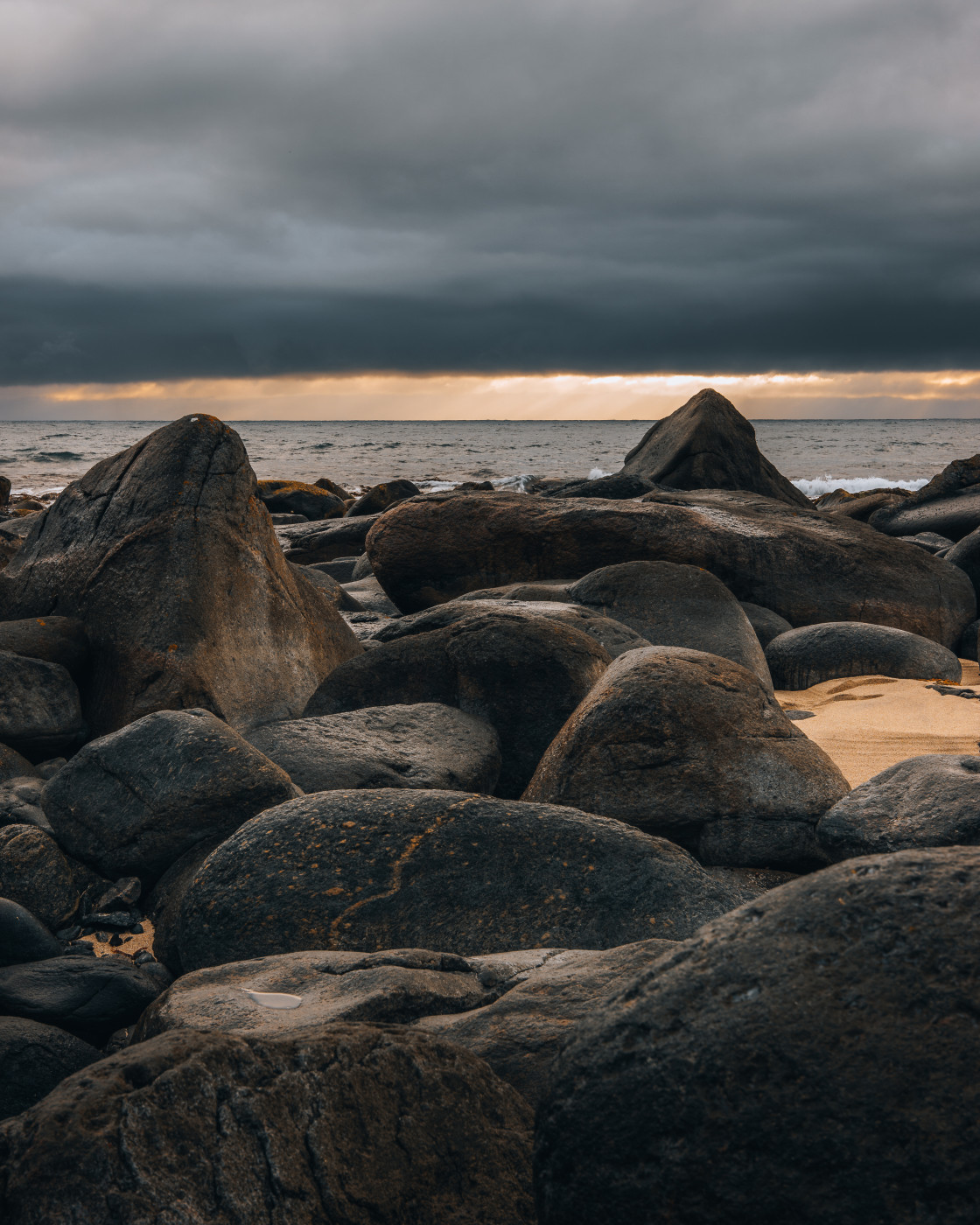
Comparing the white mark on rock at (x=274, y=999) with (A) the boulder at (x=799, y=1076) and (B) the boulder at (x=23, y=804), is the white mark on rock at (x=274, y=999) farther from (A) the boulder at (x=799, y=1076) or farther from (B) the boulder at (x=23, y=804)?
(B) the boulder at (x=23, y=804)

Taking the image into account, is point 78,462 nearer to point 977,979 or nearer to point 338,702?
point 338,702

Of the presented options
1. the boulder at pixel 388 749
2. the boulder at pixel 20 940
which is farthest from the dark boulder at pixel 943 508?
the boulder at pixel 20 940

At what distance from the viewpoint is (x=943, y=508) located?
12875 mm

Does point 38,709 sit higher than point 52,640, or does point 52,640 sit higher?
point 52,640

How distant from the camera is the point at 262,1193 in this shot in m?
1.69

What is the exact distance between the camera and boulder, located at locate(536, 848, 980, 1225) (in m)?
1.56

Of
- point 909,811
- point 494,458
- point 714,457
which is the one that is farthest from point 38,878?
point 494,458

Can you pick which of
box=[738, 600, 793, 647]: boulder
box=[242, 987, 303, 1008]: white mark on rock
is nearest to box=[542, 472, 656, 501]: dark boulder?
box=[738, 600, 793, 647]: boulder

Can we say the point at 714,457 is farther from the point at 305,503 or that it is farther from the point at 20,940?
the point at 305,503

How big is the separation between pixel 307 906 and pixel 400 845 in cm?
39

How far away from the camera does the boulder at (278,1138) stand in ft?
5.26

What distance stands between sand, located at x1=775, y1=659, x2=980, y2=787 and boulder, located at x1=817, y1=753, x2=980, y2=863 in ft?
3.23

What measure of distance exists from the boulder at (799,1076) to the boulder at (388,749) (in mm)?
2759

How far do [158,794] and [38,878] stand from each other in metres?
0.60
